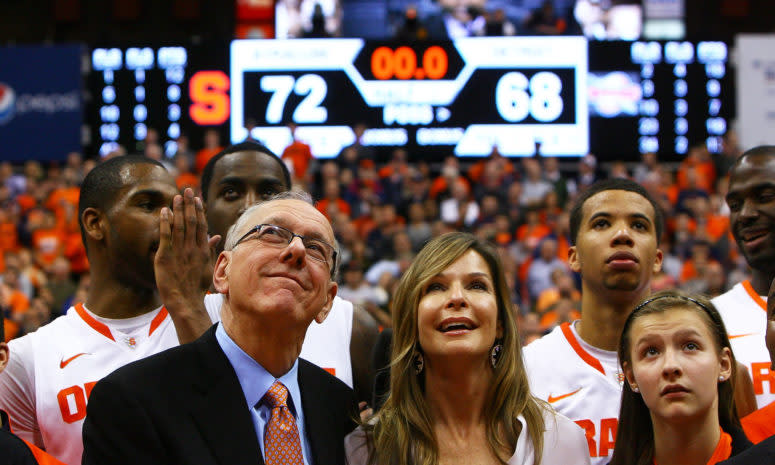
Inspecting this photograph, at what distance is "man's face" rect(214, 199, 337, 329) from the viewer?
2.75 m

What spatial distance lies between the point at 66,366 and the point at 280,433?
1027 millimetres

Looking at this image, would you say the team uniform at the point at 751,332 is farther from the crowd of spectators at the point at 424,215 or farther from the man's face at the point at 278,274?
the crowd of spectators at the point at 424,215

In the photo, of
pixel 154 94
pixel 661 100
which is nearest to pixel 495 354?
pixel 154 94

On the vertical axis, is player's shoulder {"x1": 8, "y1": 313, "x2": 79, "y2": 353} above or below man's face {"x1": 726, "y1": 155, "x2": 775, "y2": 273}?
below

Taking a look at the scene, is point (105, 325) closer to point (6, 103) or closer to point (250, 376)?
point (250, 376)

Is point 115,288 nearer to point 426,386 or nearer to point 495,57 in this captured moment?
point 426,386

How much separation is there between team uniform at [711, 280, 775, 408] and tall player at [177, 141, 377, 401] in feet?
4.47

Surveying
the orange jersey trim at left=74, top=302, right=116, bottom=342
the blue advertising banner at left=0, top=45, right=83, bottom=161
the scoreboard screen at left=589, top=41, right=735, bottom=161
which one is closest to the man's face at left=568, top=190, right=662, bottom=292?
the orange jersey trim at left=74, top=302, right=116, bottom=342

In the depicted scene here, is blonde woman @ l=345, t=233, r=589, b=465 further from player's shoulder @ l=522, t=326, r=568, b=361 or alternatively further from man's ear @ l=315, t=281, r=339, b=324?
player's shoulder @ l=522, t=326, r=568, b=361

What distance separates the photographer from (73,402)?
10.8 feet

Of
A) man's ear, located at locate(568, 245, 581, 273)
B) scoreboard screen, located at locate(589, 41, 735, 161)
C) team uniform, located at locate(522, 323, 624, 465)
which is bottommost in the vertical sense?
team uniform, located at locate(522, 323, 624, 465)

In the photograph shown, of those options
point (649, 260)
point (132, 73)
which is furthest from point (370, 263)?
point (649, 260)

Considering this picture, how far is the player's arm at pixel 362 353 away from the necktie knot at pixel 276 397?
877mm

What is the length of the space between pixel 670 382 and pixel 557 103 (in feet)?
35.2
